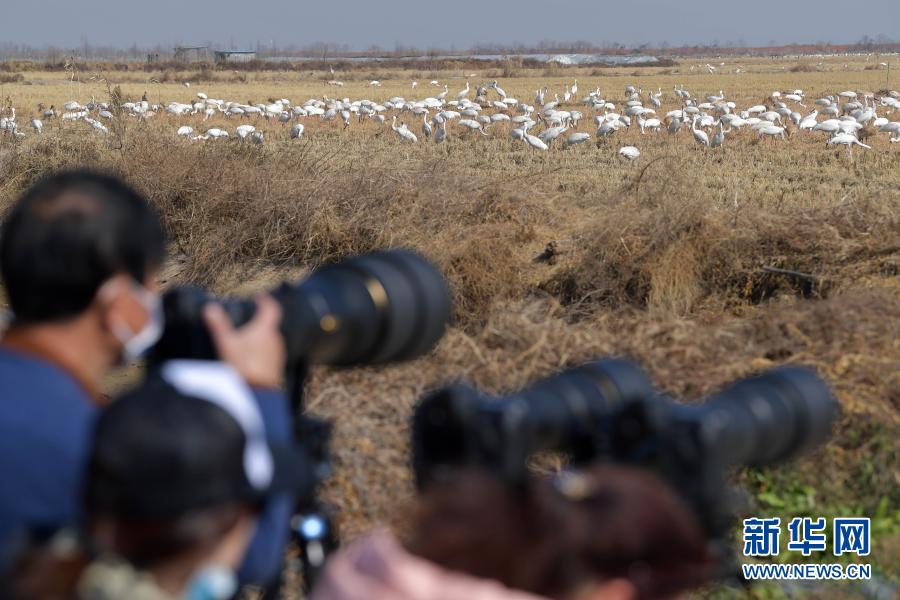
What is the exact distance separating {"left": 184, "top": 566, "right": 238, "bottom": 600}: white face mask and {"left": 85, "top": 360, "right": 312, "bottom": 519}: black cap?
10cm

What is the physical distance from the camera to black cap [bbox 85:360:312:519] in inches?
55.0

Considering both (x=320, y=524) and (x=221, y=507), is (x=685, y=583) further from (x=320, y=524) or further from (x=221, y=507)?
(x=320, y=524)

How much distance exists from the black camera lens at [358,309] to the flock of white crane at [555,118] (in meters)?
11.0

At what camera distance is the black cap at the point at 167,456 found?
1397mm

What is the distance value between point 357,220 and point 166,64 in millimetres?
56607

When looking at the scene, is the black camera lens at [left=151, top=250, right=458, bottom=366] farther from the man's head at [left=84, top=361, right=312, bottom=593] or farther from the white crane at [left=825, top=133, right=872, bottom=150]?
the white crane at [left=825, top=133, right=872, bottom=150]

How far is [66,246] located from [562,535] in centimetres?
88

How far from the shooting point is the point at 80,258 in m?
1.68

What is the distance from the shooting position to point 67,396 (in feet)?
5.47

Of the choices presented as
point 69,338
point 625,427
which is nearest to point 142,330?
point 69,338

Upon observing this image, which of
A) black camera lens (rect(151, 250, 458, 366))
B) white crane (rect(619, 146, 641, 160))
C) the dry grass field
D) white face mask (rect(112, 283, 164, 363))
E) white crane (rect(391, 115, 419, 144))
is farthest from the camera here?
white crane (rect(391, 115, 419, 144))

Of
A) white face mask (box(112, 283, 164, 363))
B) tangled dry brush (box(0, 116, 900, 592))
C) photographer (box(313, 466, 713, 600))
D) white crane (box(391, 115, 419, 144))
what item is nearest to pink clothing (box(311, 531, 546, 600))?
photographer (box(313, 466, 713, 600))

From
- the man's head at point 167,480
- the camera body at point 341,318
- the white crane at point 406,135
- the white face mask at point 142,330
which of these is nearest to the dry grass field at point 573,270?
the camera body at point 341,318

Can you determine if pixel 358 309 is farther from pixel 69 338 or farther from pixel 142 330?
pixel 69 338
